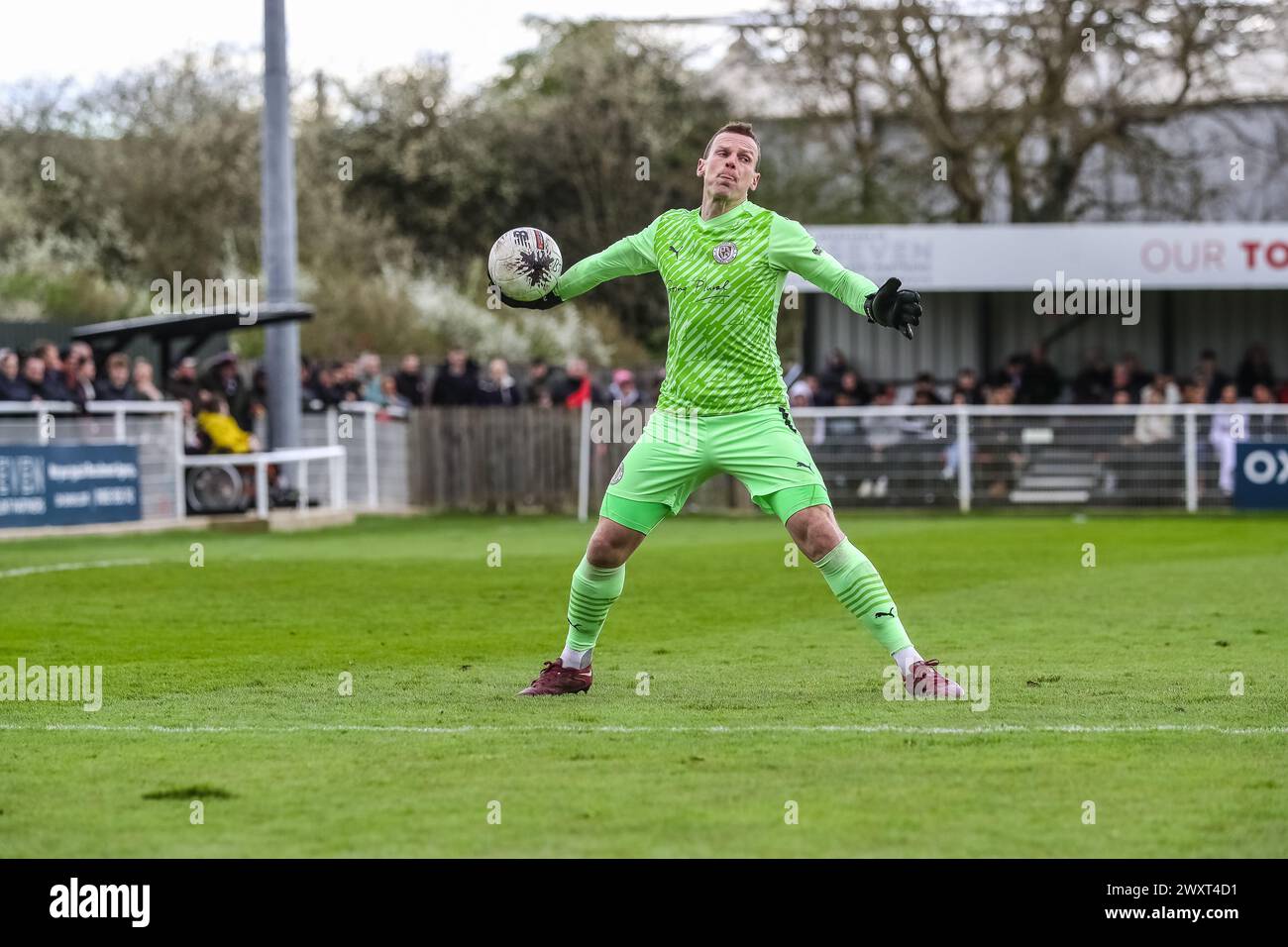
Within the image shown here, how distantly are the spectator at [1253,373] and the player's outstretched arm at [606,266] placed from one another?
64.6 feet

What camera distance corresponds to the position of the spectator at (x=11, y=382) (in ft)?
67.1

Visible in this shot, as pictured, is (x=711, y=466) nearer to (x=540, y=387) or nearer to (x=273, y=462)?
(x=273, y=462)

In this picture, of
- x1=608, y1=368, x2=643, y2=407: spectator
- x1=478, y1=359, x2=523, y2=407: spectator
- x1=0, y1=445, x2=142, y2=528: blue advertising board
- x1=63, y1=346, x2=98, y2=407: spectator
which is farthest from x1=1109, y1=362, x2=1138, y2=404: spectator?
x1=63, y1=346, x2=98, y2=407: spectator

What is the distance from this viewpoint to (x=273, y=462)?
23016mm

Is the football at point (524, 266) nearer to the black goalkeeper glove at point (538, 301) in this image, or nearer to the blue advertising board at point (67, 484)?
Result: the black goalkeeper glove at point (538, 301)

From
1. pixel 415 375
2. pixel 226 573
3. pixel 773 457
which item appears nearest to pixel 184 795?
pixel 773 457

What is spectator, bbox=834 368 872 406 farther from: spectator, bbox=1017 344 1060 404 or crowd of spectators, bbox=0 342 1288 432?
spectator, bbox=1017 344 1060 404

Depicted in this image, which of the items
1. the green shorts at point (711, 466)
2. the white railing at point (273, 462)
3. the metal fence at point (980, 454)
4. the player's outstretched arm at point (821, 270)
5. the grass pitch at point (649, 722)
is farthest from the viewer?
the metal fence at point (980, 454)

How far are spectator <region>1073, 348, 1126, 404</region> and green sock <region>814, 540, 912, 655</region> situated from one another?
1811 centimetres

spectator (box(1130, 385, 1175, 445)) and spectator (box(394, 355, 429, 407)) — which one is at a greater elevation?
spectator (box(394, 355, 429, 407))

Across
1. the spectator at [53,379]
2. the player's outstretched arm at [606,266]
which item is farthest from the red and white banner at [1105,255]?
the player's outstretched arm at [606,266]

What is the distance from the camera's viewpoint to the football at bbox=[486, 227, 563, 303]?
28.8 feet

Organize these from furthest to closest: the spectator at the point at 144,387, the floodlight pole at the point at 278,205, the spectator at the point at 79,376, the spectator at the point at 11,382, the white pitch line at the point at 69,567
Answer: the floodlight pole at the point at 278,205 → the spectator at the point at 144,387 → the spectator at the point at 79,376 → the spectator at the point at 11,382 → the white pitch line at the point at 69,567
